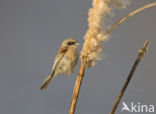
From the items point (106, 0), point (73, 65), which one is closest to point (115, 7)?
point (106, 0)

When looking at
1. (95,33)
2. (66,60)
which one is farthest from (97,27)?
(66,60)

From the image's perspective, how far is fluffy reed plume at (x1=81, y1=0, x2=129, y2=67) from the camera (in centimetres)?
52

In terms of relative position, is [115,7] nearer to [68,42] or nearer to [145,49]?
[145,49]

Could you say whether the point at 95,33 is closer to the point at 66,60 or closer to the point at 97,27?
the point at 97,27

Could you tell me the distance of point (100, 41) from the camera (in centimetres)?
54

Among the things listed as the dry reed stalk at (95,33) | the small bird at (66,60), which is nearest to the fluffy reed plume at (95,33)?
the dry reed stalk at (95,33)

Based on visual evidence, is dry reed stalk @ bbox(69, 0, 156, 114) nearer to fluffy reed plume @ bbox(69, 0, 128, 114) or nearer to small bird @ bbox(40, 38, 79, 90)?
fluffy reed plume @ bbox(69, 0, 128, 114)

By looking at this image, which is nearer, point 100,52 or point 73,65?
point 100,52

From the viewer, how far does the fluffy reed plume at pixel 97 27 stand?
518 mm

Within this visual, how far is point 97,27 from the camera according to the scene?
51 cm

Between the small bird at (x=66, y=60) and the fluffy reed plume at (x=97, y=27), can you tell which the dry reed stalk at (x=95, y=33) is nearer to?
the fluffy reed plume at (x=97, y=27)

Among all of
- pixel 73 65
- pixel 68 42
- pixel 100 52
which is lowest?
pixel 100 52

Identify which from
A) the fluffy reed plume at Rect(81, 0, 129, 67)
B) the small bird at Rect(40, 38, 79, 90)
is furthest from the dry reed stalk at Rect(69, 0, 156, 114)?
the small bird at Rect(40, 38, 79, 90)

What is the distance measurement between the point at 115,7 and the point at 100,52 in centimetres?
10
